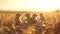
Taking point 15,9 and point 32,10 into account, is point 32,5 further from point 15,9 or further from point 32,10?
point 15,9

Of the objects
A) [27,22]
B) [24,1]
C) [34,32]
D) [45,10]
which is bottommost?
[34,32]

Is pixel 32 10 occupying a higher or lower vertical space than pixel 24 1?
lower

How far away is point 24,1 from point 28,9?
122mm

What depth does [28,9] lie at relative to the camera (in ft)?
5.28

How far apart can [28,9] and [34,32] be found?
0.30 metres

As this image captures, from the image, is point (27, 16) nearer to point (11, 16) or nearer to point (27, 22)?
point (27, 22)

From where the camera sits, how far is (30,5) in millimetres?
1631

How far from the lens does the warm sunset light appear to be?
5.24 ft

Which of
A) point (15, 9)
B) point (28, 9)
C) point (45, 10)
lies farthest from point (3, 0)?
point (45, 10)

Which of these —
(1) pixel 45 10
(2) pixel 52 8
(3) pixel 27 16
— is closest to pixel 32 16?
(3) pixel 27 16

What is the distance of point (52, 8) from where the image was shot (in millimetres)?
1646

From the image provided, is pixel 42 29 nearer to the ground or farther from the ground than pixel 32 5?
nearer to the ground

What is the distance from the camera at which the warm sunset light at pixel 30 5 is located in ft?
5.24

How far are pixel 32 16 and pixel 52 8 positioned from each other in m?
0.29
